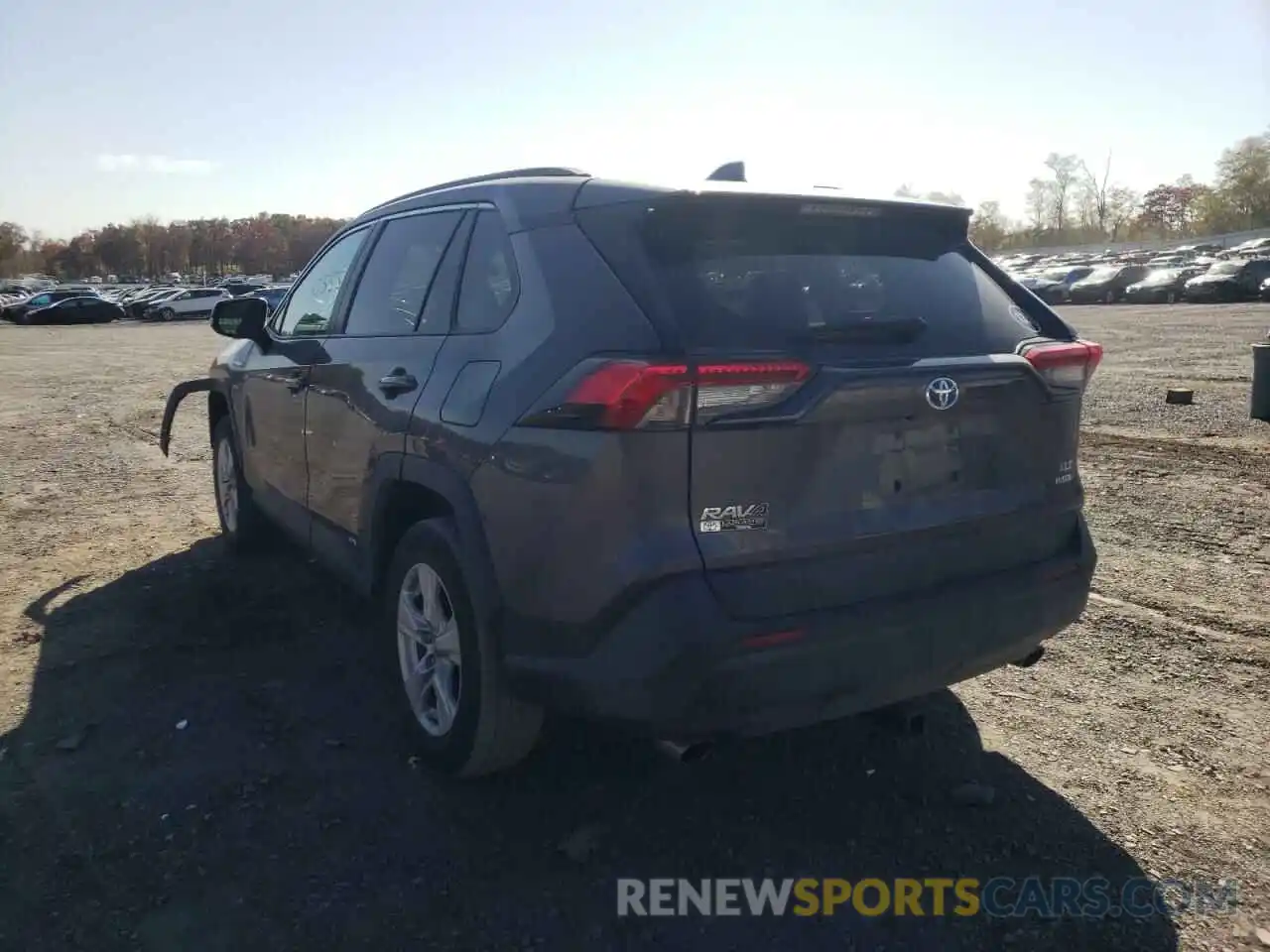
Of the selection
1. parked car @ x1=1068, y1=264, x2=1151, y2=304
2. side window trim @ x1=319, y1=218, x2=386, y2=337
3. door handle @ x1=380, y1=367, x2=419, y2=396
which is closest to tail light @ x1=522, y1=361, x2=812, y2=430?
door handle @ x1=380, y1=367, x2=419, y2=396

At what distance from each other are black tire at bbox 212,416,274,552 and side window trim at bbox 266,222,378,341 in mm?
833

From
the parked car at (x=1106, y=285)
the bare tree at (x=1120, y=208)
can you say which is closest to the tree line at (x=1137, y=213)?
the bare tree at (x=1120, y=208)

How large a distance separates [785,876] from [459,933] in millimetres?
895

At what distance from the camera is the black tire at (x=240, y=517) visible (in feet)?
18.4

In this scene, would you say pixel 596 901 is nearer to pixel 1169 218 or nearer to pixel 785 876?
pixel 785 876

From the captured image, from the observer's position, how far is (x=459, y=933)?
101 inches

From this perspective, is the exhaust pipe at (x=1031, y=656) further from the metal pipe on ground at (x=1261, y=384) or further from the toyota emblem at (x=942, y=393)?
the metal pipe on ground at (x=1261, y=384)

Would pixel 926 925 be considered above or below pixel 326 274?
below

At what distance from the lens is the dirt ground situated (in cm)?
262

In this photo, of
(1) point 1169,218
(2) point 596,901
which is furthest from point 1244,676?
(1) point 1169,218

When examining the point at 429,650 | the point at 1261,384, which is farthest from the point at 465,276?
the point at 1261,384

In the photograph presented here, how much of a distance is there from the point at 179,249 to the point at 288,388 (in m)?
136

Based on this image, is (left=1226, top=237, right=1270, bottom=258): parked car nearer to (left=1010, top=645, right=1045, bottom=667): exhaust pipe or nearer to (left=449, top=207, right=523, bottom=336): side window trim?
(left=1010, top=645, right=1045, bottom=667): exhaust pipe

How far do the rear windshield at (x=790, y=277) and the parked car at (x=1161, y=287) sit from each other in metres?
44.7
